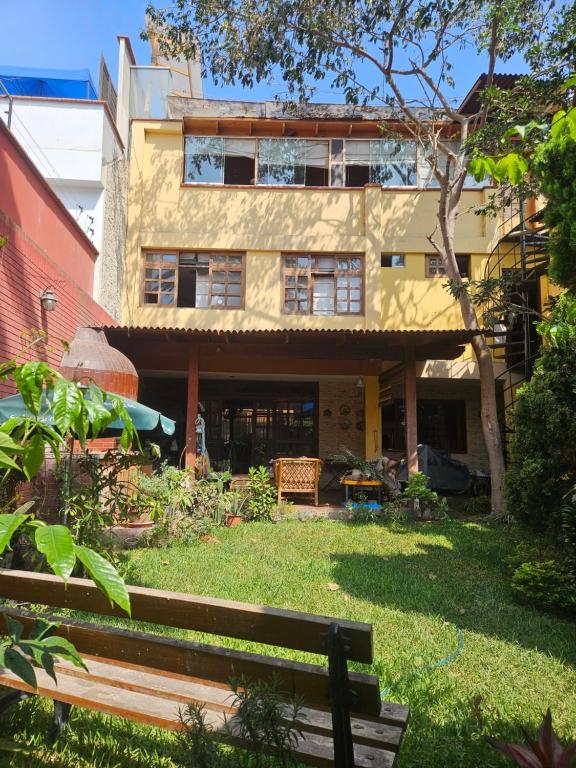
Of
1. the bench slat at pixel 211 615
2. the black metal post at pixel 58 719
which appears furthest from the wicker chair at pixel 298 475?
the bench slat at pixel 211 615

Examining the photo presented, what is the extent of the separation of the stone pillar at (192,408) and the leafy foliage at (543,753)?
27.7ft

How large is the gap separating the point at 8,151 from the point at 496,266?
11207mm

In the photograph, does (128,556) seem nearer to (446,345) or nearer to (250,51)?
(446,345)

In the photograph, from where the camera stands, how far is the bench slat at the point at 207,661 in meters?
1.79

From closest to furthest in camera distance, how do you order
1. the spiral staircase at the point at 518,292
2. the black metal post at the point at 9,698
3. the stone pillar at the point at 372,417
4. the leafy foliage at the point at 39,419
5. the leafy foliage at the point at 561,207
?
the leafy foliage at the point at 39,419 < the black metal post at the point at 9,698 < the leafy foliage at the point at 561,207 < the spiral staircase at the point at 518,292 < the stone pillar at the point at 372,417

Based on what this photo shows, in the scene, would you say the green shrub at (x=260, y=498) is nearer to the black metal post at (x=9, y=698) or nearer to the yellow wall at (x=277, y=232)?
the yellow wall at (x=277, y=232)

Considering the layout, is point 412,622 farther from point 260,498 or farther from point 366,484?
point 366,484

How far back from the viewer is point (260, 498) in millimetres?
9047

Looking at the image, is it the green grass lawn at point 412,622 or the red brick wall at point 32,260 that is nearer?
the green grass lawn at point 412,622

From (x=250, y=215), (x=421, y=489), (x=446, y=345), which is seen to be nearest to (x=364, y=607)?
(x=421, y=489)

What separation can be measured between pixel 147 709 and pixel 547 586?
4.05 m

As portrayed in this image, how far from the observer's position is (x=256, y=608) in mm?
1907

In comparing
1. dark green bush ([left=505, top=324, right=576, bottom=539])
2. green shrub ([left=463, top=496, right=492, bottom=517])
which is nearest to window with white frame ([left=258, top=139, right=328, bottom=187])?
green shrub ([left=463, top=496, right=492, bottom=517])

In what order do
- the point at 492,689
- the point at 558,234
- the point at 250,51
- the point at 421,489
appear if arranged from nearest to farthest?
1. the point at 492,689
2. the point at 558,234
3. the point at 421,489
4. the point at 250,51
